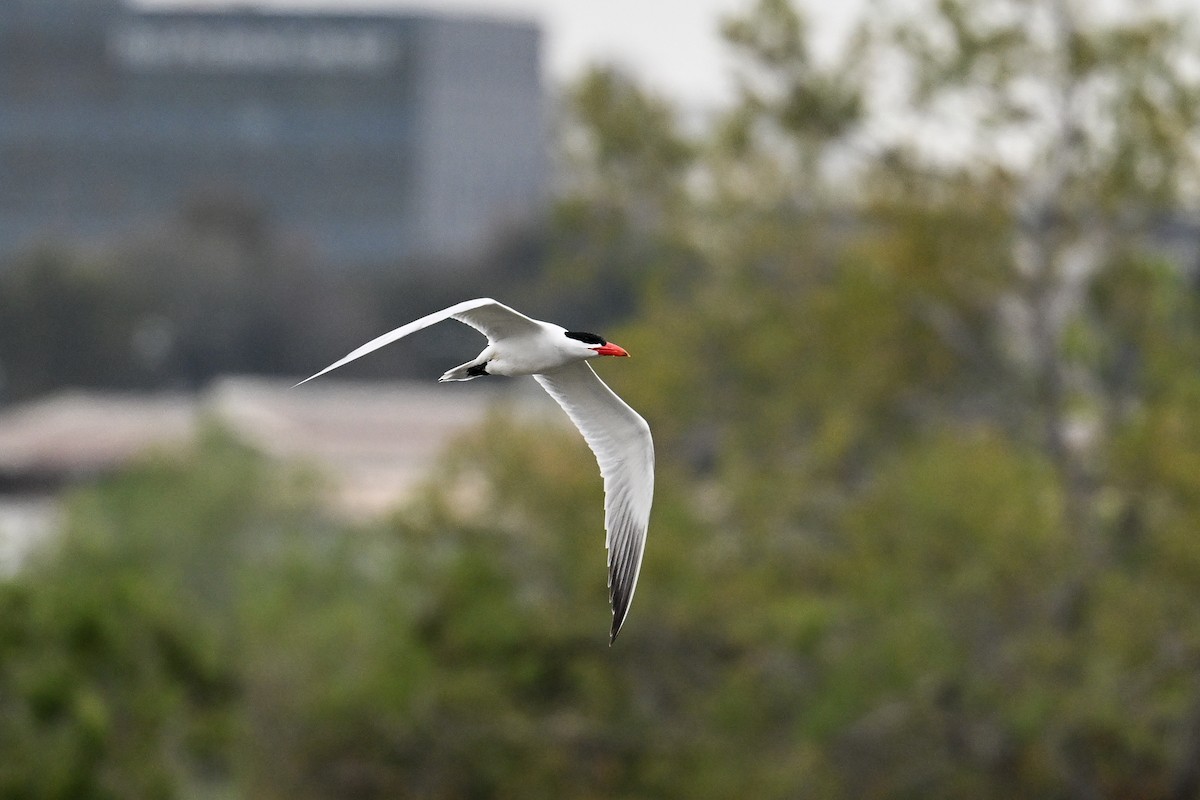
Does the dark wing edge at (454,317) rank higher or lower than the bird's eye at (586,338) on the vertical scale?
higher

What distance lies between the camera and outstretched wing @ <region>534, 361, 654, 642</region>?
12.8 m

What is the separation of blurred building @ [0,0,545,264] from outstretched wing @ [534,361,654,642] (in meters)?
107

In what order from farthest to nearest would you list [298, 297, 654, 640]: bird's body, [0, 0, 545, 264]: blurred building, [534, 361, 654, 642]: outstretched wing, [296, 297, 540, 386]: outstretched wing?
[0, 0, 545, 264]: blurred building < [534, 361, 654, 642]: outstretched wing < [298, 297, 654, 640]: bird's body < [296, 297, 540, 386]: outstretched wing

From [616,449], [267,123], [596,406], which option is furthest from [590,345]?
[267,123]

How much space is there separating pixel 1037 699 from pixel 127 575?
11587 mm

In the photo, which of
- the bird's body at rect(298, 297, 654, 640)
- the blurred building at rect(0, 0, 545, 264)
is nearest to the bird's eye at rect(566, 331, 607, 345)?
the bird's body at rect(298, 297, 654, 640)

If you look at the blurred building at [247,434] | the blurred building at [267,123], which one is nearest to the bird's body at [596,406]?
the blurred building at [247,434]

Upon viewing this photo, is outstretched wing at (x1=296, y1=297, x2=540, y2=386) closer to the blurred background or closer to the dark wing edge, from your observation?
the dark wing edge

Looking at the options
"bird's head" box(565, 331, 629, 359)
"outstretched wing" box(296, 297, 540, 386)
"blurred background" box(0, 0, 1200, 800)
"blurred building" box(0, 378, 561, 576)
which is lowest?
"blurred building" box(0, 378, 561, 576)

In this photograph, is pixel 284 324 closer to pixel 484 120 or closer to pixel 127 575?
pixel 484 120

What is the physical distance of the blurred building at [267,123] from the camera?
4875 inches

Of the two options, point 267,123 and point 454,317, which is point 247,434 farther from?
point 267,123

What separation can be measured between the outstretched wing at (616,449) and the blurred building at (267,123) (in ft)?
351

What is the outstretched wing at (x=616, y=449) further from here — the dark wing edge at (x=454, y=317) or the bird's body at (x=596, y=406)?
A: the dark wing edge at (x=454, y=317)
